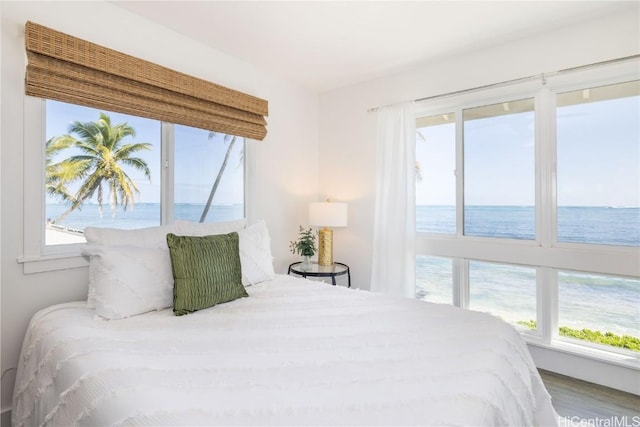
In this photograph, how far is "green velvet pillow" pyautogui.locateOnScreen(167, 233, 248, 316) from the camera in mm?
1783

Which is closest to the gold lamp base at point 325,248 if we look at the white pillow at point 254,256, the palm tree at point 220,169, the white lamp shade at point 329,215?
the white lamp shade at point 329,215

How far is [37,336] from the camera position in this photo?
5.15 ft

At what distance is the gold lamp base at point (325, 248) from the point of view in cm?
338

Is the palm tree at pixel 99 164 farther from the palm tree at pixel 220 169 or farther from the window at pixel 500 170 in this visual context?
the window at pixel 500 170

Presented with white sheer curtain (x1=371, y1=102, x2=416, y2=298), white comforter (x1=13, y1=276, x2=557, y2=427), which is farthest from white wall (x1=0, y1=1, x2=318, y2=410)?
white sheer curtain (x1=371, y1=102, x2=416, y2=298)

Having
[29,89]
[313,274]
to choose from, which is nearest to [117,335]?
[29,89]

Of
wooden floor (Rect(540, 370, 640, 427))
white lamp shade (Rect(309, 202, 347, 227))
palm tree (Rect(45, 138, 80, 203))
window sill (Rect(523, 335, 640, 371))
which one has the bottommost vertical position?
wooden floor (Rect(540, 370, 640, 427))

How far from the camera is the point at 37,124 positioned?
1.89 metres

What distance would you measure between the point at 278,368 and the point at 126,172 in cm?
184

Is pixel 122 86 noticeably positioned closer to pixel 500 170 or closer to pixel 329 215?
pixel 329 215

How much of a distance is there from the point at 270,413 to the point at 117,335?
91 cm

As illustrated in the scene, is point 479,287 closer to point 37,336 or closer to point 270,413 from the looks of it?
point 270,413

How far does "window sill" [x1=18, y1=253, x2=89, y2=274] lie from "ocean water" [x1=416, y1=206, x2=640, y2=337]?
2687 mm

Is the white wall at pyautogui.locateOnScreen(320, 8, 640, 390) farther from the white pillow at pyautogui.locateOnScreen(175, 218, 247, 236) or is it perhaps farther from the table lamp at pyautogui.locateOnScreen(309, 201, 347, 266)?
the white pillow at pyautogui.locateOnScreen(175, 218, 247, 236)
